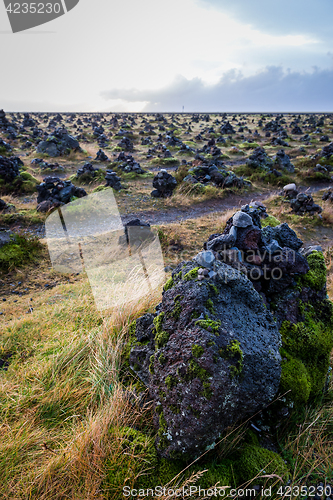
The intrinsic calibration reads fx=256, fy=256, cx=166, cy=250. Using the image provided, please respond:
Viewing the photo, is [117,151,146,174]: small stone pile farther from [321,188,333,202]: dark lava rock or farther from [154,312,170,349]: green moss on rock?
[154,312,170,349]: green moss on rock

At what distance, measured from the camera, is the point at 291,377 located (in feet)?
8.49

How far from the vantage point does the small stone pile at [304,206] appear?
10.7 m

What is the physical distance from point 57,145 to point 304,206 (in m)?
18.6

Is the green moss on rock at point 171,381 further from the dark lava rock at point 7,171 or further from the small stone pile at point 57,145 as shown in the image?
the small stone pile at point 57,145

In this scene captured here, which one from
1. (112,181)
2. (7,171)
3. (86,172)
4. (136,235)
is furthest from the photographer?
(86,172)

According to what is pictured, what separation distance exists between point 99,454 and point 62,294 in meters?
3.75

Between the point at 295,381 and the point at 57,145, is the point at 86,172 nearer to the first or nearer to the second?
the point at 57,145

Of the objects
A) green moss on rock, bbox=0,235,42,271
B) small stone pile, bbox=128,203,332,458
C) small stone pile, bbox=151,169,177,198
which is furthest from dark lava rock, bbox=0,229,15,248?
small stone pile, bbox=151,169,177,198

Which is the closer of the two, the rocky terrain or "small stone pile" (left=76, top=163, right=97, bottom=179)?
the rocky terrain

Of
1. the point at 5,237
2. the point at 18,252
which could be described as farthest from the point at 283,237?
the point at 5,237

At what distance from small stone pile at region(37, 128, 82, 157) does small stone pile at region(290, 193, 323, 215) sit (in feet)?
57.2

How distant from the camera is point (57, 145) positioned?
20.5 meters

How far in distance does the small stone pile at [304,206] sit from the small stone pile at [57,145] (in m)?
17.4

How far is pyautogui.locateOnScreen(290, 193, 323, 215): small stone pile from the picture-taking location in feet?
35.1
